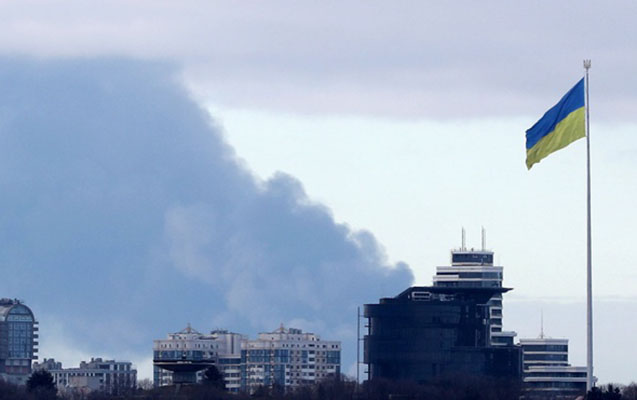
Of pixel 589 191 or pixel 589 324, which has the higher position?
pixel 589 191

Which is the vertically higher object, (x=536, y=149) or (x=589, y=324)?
(x=536, y=149)

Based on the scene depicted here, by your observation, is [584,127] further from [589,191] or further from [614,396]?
[614,396]

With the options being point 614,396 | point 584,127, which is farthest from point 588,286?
point 614,396

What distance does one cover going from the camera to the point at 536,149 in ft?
299

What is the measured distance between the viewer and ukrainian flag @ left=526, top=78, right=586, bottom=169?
9025 centimetres

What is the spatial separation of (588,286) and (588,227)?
8.89ft

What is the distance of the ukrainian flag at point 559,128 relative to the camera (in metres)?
90.2

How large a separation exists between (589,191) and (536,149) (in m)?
4.03

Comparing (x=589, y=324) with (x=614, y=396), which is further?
(x=614, y=396)

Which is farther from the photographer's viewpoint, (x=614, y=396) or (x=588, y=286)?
(x=614, y=396)

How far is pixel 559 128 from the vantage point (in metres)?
90.9

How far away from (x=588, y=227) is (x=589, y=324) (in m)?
4.38

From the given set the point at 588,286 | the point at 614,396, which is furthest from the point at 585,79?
the point at 614,396

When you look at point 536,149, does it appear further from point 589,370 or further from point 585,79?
point 589,370
